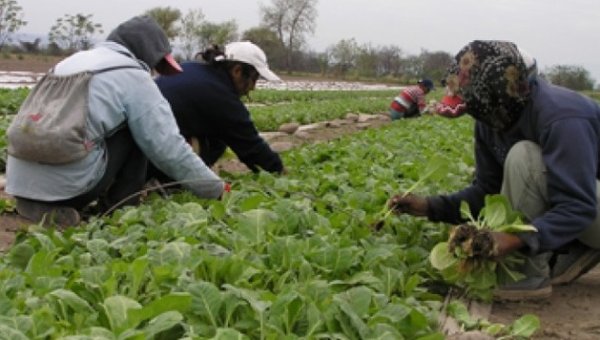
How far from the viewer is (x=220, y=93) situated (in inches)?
198

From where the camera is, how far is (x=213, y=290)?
2295mm

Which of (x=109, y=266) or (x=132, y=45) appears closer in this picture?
(x=109, y=266)

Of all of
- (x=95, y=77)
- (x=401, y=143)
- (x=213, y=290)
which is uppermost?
(x=95, y=77)

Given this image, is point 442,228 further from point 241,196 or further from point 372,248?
point 241,196

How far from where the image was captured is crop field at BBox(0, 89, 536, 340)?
220cm

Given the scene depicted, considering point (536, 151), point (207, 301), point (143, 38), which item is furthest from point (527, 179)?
point (143, 38)

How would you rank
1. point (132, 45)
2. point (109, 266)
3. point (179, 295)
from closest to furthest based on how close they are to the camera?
point (179, 295) < point (109, 266) < point (132, 45)

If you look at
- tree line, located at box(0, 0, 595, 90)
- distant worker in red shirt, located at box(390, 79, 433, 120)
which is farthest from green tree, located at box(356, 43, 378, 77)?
distant worker in red shirt, located at box(390, 79, 433, 120)

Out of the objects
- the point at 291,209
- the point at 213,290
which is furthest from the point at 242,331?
the point at 291,209

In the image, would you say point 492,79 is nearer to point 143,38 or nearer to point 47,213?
point 143,38

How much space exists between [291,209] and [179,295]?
1.46 metres

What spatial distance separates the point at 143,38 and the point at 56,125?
76cm

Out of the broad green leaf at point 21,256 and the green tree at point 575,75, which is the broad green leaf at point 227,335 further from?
the green tree at point 575,75

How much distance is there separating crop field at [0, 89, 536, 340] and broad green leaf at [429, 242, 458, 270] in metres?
0.09
